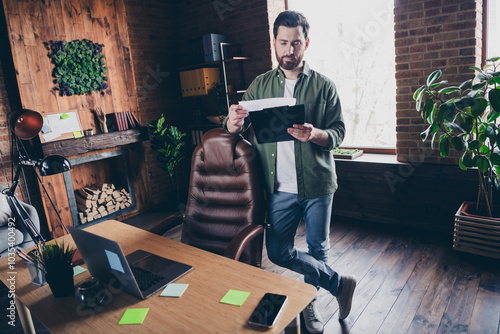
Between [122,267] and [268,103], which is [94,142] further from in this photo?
[122,267]

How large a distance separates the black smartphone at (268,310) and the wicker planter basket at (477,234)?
2.11m

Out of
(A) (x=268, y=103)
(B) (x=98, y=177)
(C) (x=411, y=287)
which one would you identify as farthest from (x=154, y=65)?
(C) (x=411, y=287)

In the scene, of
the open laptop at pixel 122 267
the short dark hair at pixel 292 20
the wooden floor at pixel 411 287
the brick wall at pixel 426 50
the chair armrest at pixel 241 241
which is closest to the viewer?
the open laptop at pixel 122 267

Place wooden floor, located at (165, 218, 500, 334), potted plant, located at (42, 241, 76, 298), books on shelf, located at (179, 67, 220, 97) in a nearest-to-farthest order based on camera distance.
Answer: potted plant, located at (42, 241, 76, 298) → wooden floor, located at (165, 218, 500, 334) → books on shelf, located at (179, 67, 220, 97)

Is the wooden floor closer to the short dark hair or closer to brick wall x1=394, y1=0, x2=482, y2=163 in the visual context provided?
brick wall x1=394, y1=0, x2=482, y2=163

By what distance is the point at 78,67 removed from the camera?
→ 3873 mm

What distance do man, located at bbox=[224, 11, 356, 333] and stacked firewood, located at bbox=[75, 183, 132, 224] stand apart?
2.69m

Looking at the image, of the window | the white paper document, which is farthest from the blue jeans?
the window

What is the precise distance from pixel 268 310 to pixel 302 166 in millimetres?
937

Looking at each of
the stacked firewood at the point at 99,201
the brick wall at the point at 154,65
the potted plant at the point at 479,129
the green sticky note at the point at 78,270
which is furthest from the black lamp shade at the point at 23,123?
the brick wall at the point at 154,65

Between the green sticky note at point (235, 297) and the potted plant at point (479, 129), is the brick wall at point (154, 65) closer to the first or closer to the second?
the potted plant at point (479, 129)

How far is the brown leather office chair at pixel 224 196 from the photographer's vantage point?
1939 mm

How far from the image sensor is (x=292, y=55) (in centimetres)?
191

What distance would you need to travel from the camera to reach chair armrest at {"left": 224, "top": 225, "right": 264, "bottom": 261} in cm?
166
